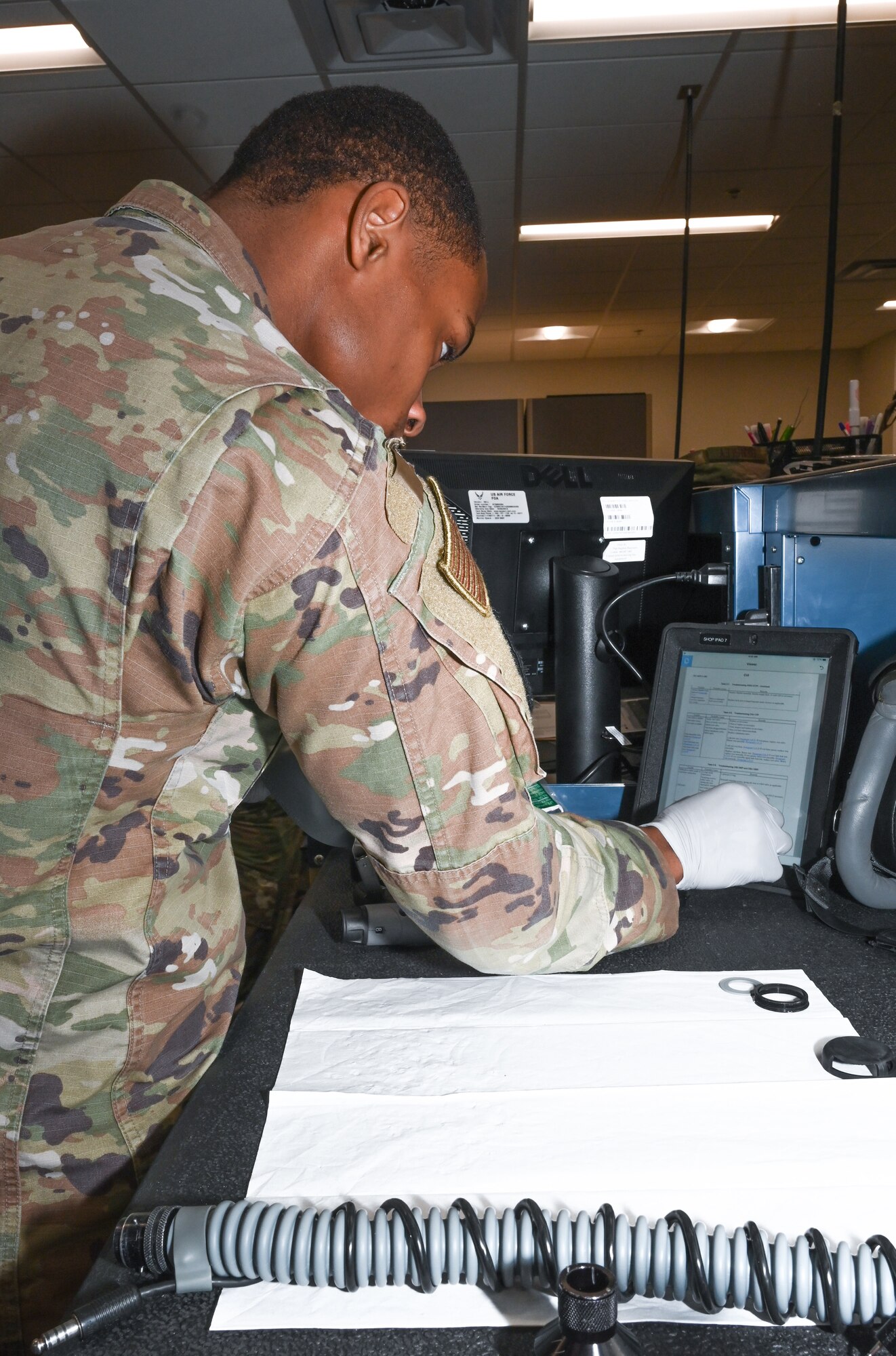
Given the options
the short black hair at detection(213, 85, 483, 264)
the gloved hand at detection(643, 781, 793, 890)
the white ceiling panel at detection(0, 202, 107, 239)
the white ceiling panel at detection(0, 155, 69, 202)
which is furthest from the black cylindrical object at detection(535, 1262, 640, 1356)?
the white ceiling panel at detection(0, 202, 107, 239)

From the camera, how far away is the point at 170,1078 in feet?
2.17

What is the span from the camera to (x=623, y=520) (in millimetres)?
1416

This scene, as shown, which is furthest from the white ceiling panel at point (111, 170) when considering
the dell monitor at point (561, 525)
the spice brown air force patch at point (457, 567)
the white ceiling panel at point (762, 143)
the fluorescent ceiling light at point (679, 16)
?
the spice brown air force patch at point (457, 567)

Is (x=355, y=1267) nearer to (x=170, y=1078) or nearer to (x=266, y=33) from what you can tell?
(x=170, y=1078)

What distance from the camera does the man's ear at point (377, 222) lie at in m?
0.74

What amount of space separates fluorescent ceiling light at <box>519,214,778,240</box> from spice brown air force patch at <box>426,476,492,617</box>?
433 cm

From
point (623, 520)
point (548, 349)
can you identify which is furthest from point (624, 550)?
point (548, 349)

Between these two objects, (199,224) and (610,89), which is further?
(610,89)

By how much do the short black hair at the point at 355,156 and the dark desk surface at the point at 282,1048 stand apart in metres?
0.62

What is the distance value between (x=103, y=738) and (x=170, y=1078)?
0.86 feet

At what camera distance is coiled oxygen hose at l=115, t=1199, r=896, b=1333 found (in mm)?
377

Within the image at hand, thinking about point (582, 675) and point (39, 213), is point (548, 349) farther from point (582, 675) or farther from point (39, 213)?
point (582, 675)

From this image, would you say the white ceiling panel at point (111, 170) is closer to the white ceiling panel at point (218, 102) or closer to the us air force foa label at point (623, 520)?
the white ceiling panel at point (218, 102)

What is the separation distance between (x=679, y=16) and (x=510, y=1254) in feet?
11.0
